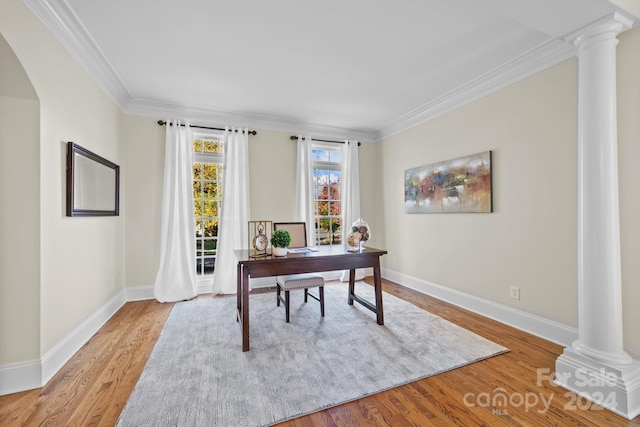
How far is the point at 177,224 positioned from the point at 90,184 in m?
1.29

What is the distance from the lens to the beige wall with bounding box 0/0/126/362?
190 centimetres

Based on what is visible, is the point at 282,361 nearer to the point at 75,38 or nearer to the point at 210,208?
the point at 210,208

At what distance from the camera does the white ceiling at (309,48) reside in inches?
80.7

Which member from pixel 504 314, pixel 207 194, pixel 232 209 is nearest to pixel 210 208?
pixel 207 194

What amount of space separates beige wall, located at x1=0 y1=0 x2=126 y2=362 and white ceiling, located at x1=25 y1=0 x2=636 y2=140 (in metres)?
0.22

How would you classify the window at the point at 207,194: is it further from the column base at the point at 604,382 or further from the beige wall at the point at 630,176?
the beige wall at the point at 630,176

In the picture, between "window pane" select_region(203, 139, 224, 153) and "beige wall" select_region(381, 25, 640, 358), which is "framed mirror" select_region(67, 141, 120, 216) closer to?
"window pane" select_region(203, 139, 224, 153)

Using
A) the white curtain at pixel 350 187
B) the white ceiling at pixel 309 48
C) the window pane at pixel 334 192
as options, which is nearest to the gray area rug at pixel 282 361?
the white curtain at pixel 350 187

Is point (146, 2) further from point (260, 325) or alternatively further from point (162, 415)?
point (260, 325)

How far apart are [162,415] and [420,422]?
147 cm

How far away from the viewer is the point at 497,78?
9.89 feet

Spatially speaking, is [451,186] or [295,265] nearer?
[295,265]

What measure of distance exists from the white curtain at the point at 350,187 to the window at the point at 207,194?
2.03m

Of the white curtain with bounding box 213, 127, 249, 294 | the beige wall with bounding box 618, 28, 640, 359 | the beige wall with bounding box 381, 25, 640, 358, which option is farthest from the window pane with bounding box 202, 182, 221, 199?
the beige wall with bounding box 618, 28, 640, 359
